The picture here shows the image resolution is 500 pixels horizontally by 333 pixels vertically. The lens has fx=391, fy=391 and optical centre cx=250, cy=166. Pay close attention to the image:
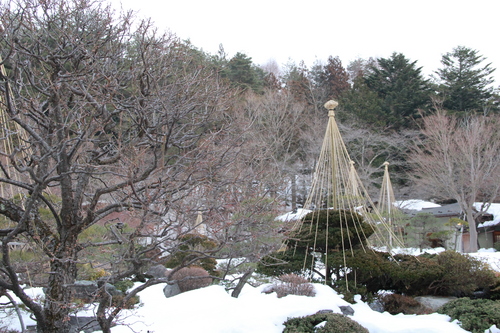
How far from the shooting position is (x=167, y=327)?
5734mm

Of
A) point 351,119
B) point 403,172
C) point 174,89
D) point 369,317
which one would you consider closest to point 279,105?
point 351,119

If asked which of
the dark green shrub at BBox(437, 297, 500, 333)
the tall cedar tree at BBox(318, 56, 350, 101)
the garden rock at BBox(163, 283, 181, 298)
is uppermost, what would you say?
the tall cedar tree at BBox(318, 56, 350, 101)

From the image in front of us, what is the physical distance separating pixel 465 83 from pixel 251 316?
22.1 m

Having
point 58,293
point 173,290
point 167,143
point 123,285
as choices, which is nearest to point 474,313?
point 167,143

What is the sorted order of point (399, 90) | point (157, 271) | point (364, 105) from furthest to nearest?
point (399, 90)
point (364, 105)
point (157, 271)

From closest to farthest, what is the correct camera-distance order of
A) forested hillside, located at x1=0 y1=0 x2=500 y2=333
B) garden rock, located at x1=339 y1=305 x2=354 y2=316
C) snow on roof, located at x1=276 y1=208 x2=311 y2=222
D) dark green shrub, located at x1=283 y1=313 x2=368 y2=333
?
1. forested hillside, located at x1=0 y1=0 x2=500 y2=333
2. dark green shrub, located at x1=283 y1=313 x2=368 y2=333
3. garden rock, located at x1=339 y1=305 x2=354 y2=316
4. snow on roof, located at x1=276 y1=208 x2=311 y2=222

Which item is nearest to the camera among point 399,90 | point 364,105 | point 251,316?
point 251,316

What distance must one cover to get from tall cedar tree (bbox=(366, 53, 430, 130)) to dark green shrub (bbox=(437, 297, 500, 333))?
15313 mm

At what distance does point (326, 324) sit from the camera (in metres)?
5.30

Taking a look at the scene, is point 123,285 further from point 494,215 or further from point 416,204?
point 494,215

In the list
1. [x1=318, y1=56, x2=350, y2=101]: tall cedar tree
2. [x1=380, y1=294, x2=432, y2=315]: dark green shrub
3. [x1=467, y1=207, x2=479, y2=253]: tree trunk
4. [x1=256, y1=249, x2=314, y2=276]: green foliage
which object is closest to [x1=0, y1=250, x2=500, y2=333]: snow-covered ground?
[x1=380, y1=294, x2=432, y2=315]: dark green shrub

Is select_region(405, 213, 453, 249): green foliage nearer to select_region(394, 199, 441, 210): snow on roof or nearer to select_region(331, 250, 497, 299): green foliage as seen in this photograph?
select_region(394, 199, 441, 210): snow on roof

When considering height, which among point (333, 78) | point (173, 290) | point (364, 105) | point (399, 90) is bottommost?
point (173, 290)

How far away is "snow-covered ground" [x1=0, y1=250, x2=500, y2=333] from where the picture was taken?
561 centimetres
